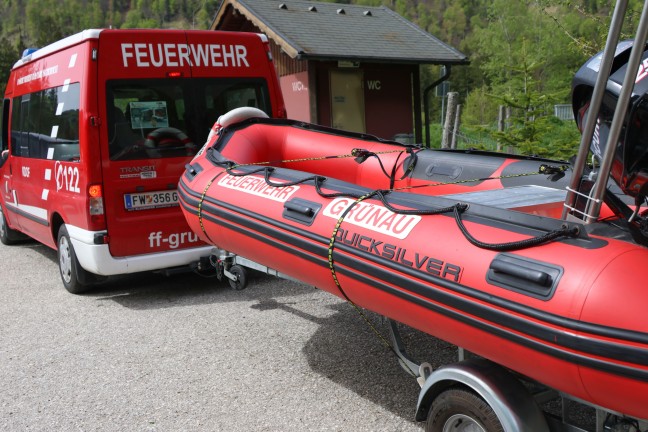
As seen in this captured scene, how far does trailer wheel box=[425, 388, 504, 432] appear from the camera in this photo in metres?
2.73

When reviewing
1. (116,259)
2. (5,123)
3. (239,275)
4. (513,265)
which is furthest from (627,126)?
(5,123)

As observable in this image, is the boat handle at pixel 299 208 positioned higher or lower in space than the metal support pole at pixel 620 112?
lower

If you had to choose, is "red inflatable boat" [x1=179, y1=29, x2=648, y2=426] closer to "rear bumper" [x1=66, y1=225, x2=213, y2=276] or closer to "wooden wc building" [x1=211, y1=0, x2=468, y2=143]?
"rear bumper" [x1=66, y1=225, x2=213, y2=276]

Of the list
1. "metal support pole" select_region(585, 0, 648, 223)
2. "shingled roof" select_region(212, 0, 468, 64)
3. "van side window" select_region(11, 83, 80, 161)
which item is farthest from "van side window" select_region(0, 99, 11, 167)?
"metal support pole" select_region(585, 0, 648, 223)

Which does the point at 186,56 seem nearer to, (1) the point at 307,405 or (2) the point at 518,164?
(2) the point at 518,164

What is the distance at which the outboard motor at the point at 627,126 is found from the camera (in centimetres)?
267

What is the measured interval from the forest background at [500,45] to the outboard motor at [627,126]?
4.09 meters

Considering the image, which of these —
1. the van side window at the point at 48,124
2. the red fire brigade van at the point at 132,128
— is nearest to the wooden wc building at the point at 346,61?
the van side window at the point at 48,124

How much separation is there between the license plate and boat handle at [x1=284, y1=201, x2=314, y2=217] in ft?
7.43

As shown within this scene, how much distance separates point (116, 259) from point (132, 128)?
1.14 metres

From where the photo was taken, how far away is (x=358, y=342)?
4773mm

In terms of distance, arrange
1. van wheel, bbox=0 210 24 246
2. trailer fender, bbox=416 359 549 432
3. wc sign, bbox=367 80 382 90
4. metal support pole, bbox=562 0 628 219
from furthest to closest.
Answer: wc sign, bbox=367 80 382 90, van wheel, bbox=0 210 24 246, trailer fender, bbox=416 359 549 432, metal support pole, bbox=562 0 628 219

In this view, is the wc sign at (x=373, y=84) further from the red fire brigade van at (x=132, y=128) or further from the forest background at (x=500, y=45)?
the red fire brigade van at (x=132, y=128)

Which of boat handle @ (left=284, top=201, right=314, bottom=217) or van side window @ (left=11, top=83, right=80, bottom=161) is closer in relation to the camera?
boat handle @ (left=284, top=201, right=314, bottom=217)
